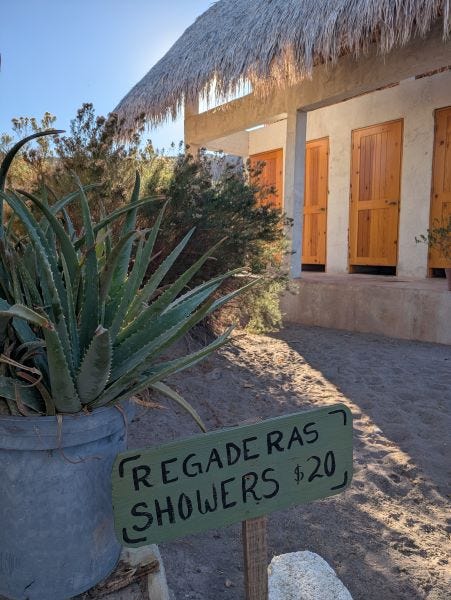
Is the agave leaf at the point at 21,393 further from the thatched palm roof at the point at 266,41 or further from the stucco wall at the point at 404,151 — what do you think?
the stucco wall at the point at 404,151

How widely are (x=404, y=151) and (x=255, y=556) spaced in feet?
20.5

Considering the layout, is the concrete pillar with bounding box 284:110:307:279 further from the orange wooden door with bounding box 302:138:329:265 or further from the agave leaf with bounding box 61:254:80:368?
the agave leaf with bounding box 61:254:80:368

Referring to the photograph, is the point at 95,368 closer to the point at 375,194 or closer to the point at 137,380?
the point at 137,380

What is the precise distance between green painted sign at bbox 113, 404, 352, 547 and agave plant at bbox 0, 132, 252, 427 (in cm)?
18

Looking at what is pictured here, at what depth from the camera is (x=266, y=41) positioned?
516 centimetres

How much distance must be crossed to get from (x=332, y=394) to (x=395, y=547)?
1.68 meters

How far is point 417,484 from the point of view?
88.8 inches

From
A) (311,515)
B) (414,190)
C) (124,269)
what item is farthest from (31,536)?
(414,190)

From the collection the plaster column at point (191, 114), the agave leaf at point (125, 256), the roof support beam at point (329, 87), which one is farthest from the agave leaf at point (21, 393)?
the plaster column at point (191, 114)

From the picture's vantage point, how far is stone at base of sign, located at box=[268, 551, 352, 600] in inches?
58.3

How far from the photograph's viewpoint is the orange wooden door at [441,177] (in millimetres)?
5867

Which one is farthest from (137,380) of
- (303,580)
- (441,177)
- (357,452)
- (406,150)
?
(406,150)

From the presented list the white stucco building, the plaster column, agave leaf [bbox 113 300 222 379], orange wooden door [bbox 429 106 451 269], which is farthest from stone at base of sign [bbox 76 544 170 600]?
the plaster column

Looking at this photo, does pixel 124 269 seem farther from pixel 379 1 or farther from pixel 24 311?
pixel 379 1
